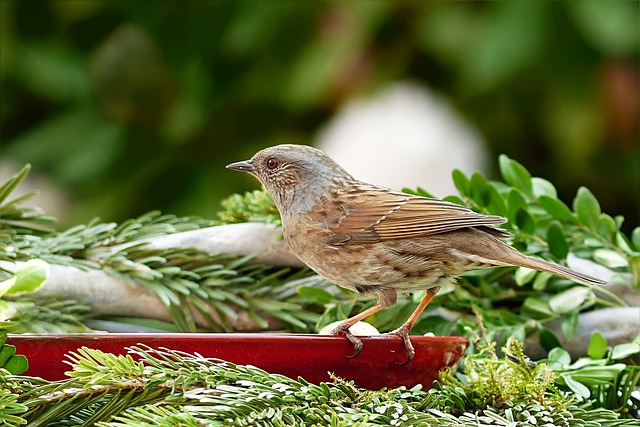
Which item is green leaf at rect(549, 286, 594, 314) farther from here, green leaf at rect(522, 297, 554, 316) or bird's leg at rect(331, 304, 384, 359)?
bird's leg at rect(331, 304, 384, 359)

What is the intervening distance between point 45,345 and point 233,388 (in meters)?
0.18

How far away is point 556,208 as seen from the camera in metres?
1.23

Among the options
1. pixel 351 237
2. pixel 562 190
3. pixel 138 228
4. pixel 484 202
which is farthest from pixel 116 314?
pixel 562 190

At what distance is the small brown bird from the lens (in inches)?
43.1

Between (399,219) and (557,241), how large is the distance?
218 millimetres

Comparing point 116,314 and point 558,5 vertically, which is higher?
point 558,5

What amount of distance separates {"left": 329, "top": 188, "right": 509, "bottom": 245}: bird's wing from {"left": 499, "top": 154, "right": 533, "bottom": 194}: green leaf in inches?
5.8

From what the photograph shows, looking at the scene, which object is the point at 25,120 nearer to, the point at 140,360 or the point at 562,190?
the point at 562,190

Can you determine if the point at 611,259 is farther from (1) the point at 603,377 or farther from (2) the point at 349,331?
(2) the point at 349,331

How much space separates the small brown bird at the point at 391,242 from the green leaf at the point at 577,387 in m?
0.12

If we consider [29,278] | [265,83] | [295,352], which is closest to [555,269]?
[295,352]

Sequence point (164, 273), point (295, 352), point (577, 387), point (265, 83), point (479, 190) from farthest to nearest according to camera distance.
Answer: point (265, 83)
point (479, 190)
point (164, 273)
point (577, 387)
point (295, 352)

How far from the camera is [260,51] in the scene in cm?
300

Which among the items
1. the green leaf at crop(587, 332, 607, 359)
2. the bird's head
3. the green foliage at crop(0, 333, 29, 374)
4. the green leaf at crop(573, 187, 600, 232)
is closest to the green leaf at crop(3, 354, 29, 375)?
the green foliage at crop(0, 333, 29, 374)
